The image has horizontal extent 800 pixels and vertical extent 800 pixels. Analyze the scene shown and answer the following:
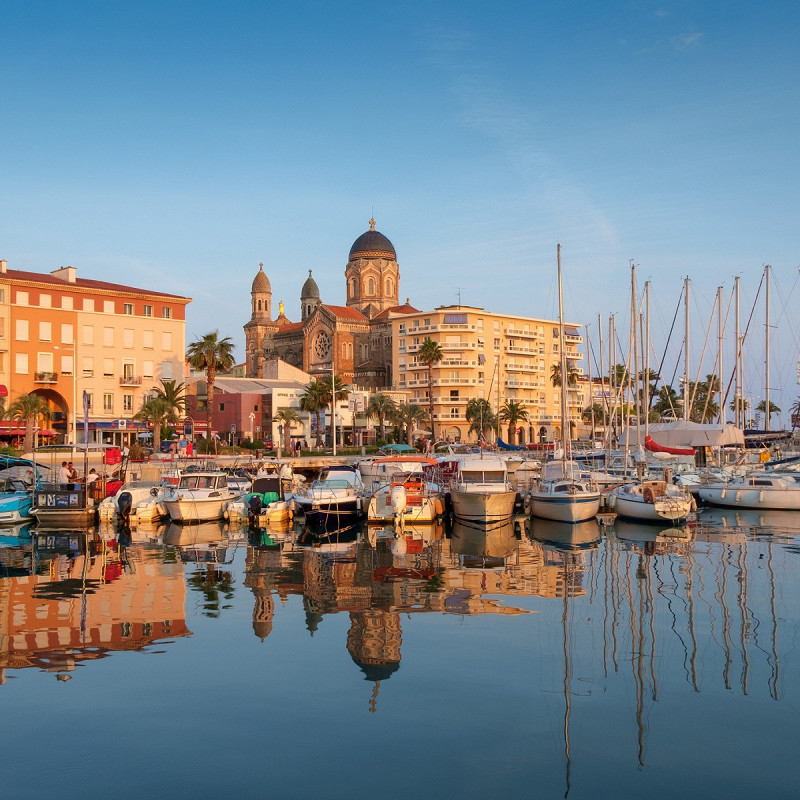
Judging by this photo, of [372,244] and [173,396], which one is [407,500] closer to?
[173,396]

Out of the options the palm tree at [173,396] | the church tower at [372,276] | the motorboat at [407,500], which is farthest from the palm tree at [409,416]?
the motorboat at [407,500]

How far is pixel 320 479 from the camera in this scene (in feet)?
138

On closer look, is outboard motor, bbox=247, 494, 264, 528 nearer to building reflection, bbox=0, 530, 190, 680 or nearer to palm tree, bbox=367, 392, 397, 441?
building reflection, bbox=0, 530, 190, 680

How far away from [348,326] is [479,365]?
2311cm

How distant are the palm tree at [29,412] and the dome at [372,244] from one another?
74.7 meters

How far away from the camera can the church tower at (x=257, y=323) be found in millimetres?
141500

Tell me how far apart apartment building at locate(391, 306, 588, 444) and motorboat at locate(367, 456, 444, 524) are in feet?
211

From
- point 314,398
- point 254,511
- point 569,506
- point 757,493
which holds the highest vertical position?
point 314,398

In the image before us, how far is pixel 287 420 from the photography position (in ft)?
287

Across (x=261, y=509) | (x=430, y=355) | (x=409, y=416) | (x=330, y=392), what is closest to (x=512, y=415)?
(x=430, y=355)

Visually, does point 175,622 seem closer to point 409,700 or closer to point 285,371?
point 409,700

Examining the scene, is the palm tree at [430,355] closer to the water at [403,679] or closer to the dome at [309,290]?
the dome at [309,290]

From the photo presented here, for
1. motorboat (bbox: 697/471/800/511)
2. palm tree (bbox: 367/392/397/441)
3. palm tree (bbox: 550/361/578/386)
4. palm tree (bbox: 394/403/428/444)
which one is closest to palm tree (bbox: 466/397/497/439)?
palm tree (bbox: 394/403/428/444)

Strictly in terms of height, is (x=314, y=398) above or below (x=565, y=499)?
above
